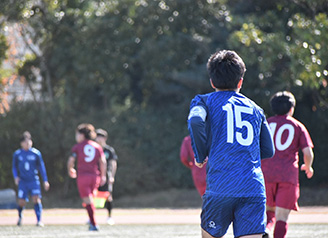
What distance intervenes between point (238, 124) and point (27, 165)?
387 inches

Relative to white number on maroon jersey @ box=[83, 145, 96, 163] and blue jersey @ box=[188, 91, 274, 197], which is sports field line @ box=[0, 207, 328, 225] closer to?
white number on maroon jersey @ box=[83, 145, 96, 163]

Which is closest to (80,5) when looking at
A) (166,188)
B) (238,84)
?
(166,188)

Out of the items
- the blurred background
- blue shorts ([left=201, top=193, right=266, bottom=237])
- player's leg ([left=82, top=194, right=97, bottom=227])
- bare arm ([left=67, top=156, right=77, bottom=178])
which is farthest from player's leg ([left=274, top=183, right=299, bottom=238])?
the blurred background

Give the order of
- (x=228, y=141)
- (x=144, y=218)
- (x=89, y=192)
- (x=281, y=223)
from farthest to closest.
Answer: (x=144, y=218) → (x=89, y=192) → (x=281, y=223) → (x=228, y=141)

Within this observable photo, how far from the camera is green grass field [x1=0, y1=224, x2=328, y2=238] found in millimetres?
11109

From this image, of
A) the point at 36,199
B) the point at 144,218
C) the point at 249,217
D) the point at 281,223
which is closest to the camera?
the point at 249,217

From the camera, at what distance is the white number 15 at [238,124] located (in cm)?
483

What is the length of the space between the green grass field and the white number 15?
20.0ft

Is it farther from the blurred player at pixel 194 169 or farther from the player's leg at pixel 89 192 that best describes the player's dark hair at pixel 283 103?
the player's leg at pixel 89 192

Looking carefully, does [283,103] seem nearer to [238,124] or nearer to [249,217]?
[238,124]

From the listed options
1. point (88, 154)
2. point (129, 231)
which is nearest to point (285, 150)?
point (129, 231)

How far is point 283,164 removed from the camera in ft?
25.9

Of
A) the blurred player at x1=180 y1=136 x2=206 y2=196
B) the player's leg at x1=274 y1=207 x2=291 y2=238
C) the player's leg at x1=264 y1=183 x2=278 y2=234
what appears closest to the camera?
the player's leg at x1=274 y1=207 x2=291 y2=238

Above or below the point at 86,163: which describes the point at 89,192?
below
